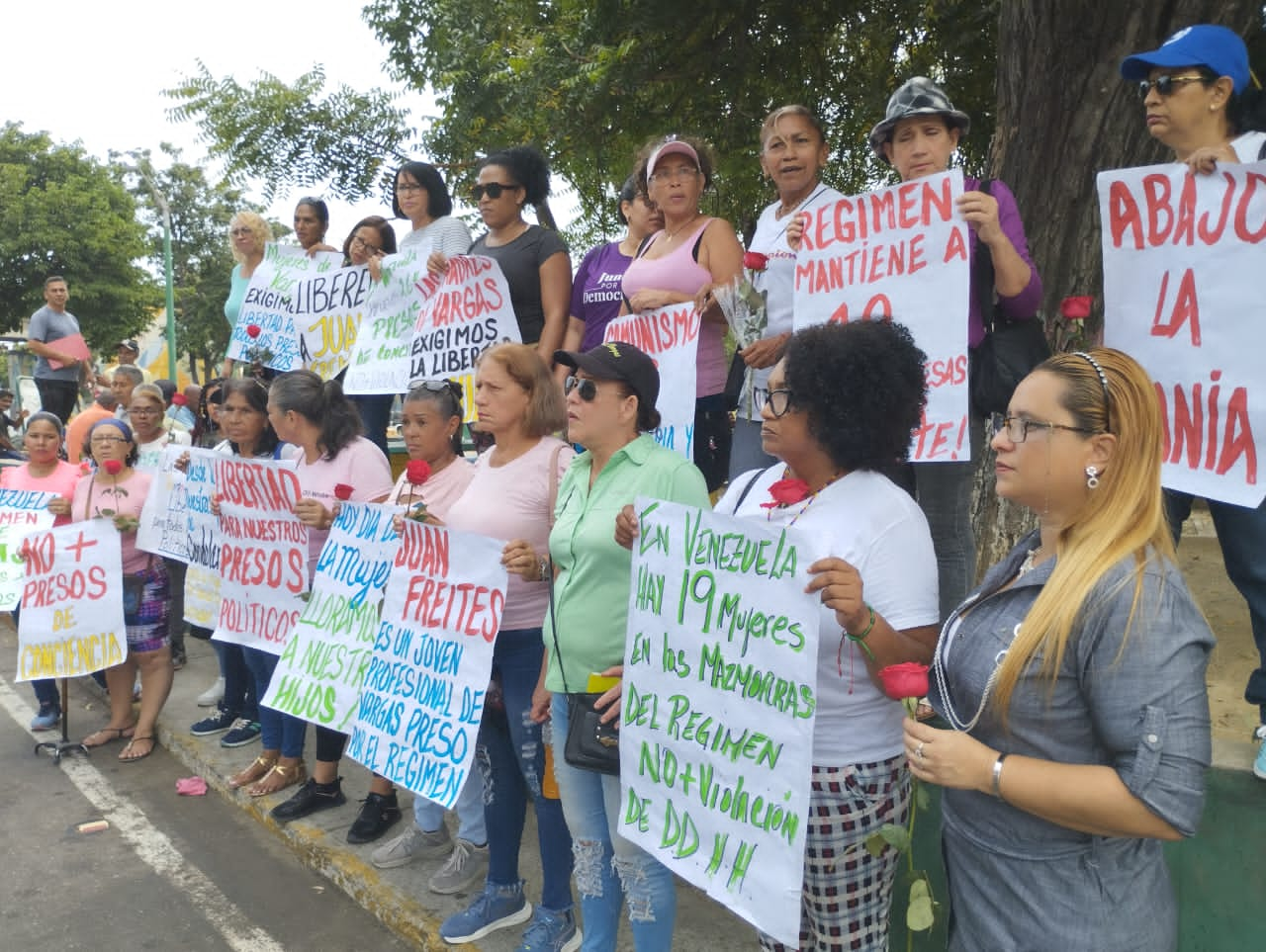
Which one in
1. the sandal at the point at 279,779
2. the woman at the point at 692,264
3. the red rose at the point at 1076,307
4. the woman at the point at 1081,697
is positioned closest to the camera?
the woman at the point at 1081,697

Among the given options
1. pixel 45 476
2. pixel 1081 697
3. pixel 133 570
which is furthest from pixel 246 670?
pixel 1081 697

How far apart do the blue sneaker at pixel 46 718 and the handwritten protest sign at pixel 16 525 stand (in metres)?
0.82

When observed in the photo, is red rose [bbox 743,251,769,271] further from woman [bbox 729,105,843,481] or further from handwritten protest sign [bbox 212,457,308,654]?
handwritten protest sign [bbox 212,457,308,654]

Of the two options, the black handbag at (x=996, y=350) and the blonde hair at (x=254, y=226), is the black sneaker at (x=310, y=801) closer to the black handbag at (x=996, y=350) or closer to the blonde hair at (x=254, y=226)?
the blonde hair at (x=254, y=226)

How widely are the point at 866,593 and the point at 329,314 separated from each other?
171 inches

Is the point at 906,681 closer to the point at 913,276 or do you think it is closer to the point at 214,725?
the point at 913,276

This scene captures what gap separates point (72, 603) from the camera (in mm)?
5766

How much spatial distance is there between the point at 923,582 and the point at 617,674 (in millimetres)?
925

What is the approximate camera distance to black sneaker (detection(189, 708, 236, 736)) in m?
6.00

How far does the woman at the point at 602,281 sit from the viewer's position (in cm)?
440

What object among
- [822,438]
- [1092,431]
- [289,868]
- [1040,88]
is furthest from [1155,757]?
[289,868]

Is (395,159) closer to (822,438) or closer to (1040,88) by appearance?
(1040,88)

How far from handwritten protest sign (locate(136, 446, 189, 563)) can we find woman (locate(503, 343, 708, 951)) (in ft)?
11.3

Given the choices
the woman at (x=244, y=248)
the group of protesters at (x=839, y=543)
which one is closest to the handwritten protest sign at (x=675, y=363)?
the group of protesters at (x=839, y=543)
